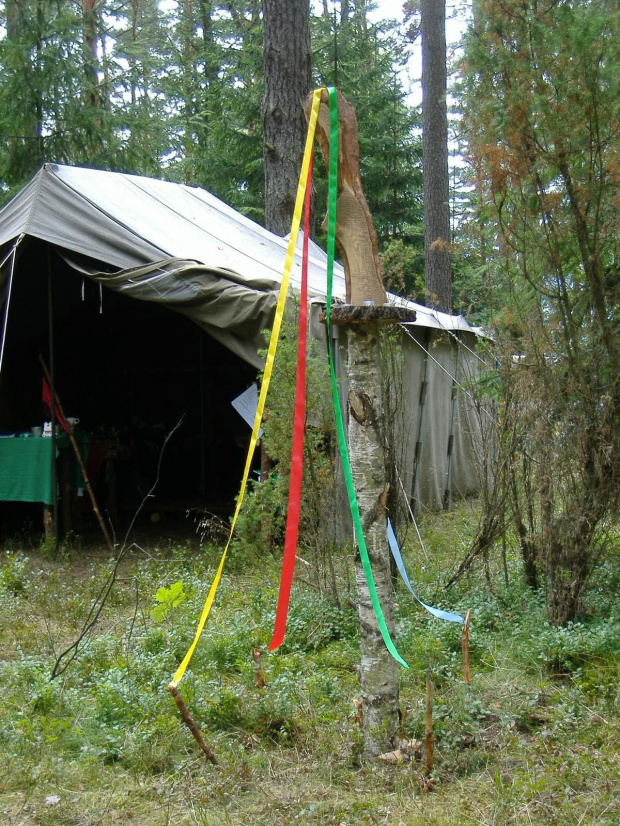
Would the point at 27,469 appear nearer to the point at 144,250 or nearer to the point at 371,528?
the point at 144,250

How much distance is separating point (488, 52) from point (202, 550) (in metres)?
4.45

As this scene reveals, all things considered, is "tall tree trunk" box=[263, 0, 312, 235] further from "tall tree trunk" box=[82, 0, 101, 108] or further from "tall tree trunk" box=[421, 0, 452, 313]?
"tall tree trunk" box=[82, 0, 101, 108]

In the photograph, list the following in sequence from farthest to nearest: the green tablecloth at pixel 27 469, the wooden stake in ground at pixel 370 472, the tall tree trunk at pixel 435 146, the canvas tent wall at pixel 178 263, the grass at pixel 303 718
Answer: the tall tree trunk at pixel 435 146 < the green tablecloth at pixel 27 469 < the canvas tent wall at pixel 178 263 < the wooden stake in ground at pixel 370 472 < the grass at pixel 303 718

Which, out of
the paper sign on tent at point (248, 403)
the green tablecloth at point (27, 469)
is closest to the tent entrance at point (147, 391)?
the green tablecloth at point (27, 469)

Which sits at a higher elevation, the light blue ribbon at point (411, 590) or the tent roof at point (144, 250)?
the tent roof at point (144, 250)

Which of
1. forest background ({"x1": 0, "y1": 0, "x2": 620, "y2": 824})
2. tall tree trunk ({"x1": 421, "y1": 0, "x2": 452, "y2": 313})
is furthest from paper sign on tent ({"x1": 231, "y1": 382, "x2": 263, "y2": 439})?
tall tree trunk ({"x1": 421, "y1": 0, "x2": 452, "y2": 313})

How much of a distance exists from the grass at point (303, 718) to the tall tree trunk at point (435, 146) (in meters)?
8.86

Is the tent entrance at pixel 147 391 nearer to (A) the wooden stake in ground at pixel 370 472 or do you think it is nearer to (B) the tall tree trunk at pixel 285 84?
(B) the tall tree trunk at pixel 285 84

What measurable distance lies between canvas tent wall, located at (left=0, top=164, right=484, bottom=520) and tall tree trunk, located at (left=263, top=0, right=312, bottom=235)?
1376 millimetres

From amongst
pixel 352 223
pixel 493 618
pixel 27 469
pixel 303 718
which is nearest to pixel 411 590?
pixel 303 718

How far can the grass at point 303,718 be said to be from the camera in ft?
9.35

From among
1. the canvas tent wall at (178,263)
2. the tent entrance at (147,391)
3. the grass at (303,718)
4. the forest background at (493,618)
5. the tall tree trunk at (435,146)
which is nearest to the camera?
the grass at (303,718)

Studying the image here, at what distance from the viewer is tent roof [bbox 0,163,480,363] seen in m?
6.73

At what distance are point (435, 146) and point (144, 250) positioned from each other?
27.3 ft
